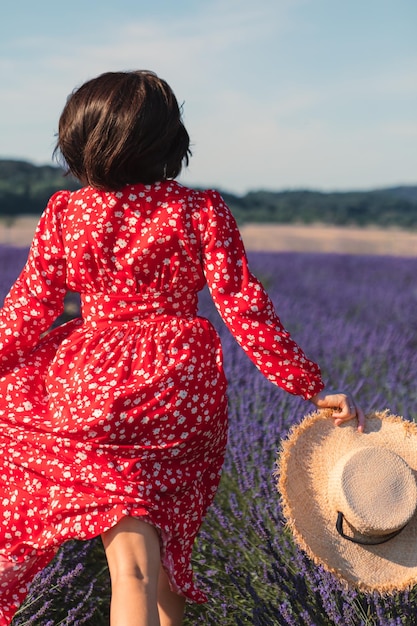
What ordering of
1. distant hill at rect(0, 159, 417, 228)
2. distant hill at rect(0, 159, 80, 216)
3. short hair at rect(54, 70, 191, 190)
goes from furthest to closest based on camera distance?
1. distant hill at rect(0, 159, 417, 228)
2. distant hill at rect(0, 159, 80, 216)
3. short hair at rect(54, 70, 191, 190)

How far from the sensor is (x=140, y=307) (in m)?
1.98

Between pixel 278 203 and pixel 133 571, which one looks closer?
pixel 133 571

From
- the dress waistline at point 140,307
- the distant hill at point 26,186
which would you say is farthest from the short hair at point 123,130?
the distant hill at point 26,186

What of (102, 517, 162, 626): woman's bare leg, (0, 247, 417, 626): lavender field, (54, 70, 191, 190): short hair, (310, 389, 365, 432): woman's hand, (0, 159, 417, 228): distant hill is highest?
(54, 70, 191, 190): short hair

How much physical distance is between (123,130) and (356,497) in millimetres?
934

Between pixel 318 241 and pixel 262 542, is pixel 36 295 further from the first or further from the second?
pixel 318 241

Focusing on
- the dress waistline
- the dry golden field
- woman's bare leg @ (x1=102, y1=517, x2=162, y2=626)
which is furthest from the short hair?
the dry golden field

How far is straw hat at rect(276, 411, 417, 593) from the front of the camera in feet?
6.63

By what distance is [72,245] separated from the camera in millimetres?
1975

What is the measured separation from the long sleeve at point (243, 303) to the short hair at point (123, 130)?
0.15 metres

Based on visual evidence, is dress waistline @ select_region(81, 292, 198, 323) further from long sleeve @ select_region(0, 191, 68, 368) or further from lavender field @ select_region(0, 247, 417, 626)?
lavender field @ select_region(0, 247, 417, 626)

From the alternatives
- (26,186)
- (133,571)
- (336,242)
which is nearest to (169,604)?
(133,571)

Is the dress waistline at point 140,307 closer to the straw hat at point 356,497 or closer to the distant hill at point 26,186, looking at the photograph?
the straw hat at point 356,497

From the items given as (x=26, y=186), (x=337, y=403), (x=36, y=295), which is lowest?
(x=26, y=186)
